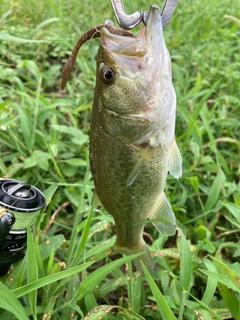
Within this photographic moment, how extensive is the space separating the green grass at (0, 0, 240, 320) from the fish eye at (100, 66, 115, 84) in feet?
1.60

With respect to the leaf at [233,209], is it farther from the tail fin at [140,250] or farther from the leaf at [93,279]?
the leaf at [93,279]

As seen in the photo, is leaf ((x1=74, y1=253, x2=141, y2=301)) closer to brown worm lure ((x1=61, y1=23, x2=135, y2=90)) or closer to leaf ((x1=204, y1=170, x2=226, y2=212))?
brown worm lure ((x1=61, y1=23, x2=135, y2=90))

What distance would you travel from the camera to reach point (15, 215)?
1.75 m

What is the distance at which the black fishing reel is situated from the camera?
5.54 feet

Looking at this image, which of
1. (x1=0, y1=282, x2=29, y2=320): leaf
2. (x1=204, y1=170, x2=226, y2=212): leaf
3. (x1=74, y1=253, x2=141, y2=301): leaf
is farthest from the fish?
(x1=204, y1=170, x2=226, y2=212): leaf

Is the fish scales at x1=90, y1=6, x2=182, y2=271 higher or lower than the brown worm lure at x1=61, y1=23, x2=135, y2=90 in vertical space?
lower

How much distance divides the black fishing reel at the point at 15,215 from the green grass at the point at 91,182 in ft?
0.27

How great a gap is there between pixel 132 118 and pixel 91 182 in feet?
3.33

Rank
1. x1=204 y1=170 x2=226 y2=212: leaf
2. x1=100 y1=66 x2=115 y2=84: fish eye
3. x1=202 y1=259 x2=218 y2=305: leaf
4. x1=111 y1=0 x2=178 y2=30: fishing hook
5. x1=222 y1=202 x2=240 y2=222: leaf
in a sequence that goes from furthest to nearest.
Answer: x1=204 y1=170 x2=226 y2=212: leaf
x1=222 y1=202 x2=240 y2=222: leaf
x1=202 y1=259 x2=218 y2=305: leaf
x1=100 y1=66 x2=115 y2=84: fish eye
x1=111 y1=0 x2=178 y2=30: fishing hook

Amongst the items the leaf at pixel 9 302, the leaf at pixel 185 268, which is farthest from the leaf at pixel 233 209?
the leaf at pixel 9 302

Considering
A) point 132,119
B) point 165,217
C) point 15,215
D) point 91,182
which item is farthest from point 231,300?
point 91,182

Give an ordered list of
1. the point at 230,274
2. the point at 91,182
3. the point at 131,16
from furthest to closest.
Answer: the point at 91,182, the point at 230,274, the point at 131,16

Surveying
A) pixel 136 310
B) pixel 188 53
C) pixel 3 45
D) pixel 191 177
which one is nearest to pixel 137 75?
pixel 136 310

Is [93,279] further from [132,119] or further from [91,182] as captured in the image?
[91,182]
